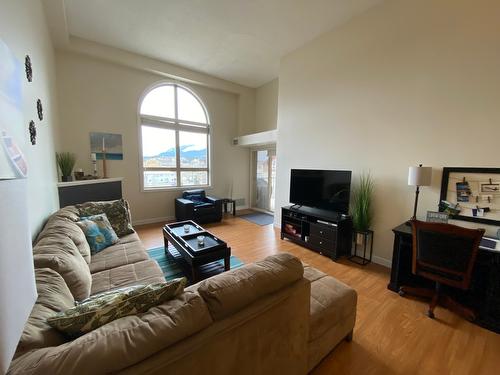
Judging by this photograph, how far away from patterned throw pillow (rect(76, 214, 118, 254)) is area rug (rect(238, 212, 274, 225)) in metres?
3.04

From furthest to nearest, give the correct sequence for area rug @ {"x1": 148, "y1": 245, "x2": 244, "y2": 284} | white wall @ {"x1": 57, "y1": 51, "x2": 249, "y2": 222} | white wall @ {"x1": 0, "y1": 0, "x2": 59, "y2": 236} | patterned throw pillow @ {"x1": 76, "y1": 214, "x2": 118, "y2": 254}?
white wall @ {"x1": 57, "y1": 51, "x2": 249, "y2": 222} < area rug @ {"x1": 148, "y1": 245, "x2": 244, "y2": 284} < patterned throw pillow @ {"x1": 76, "y1": 214, "x2": 118, "y2": 254} < white wall @ {"x1": 0, "y1": 0, "x2": 59, "y2": 236}

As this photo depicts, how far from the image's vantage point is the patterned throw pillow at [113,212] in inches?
107

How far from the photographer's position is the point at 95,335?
2.35ft

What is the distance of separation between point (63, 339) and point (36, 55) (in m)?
2.98

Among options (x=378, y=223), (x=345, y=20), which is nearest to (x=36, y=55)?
(x=345, y=20)

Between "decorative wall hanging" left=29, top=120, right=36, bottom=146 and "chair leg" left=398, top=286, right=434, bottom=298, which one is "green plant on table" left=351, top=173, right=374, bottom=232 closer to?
"chair leg" left=398, top=286, right=434, bottom=298

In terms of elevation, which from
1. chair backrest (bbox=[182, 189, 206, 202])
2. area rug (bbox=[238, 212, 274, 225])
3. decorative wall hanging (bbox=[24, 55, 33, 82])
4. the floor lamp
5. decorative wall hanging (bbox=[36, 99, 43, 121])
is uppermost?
decorative wall hanging (bbox=[24, 55, 33, 82])

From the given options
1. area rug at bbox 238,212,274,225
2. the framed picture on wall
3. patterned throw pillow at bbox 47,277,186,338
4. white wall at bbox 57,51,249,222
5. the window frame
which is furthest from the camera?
area rug at bbox 238,212,274,225

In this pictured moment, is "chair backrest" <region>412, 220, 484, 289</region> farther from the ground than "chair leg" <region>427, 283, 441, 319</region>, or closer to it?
farther from the ground

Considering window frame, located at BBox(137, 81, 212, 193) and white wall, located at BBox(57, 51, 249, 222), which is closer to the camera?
white wall, located at BBox(57, 51, 249, 222)

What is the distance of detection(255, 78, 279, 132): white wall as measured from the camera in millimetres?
5543

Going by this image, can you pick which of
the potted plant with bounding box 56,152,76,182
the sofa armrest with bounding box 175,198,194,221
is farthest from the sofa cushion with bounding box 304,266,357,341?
the potted plant with bounding box 56,152,76,182

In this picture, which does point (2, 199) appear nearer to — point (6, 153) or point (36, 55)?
point (6, 153)

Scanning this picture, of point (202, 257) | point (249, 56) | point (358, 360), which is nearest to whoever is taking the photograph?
point (358, 360)
